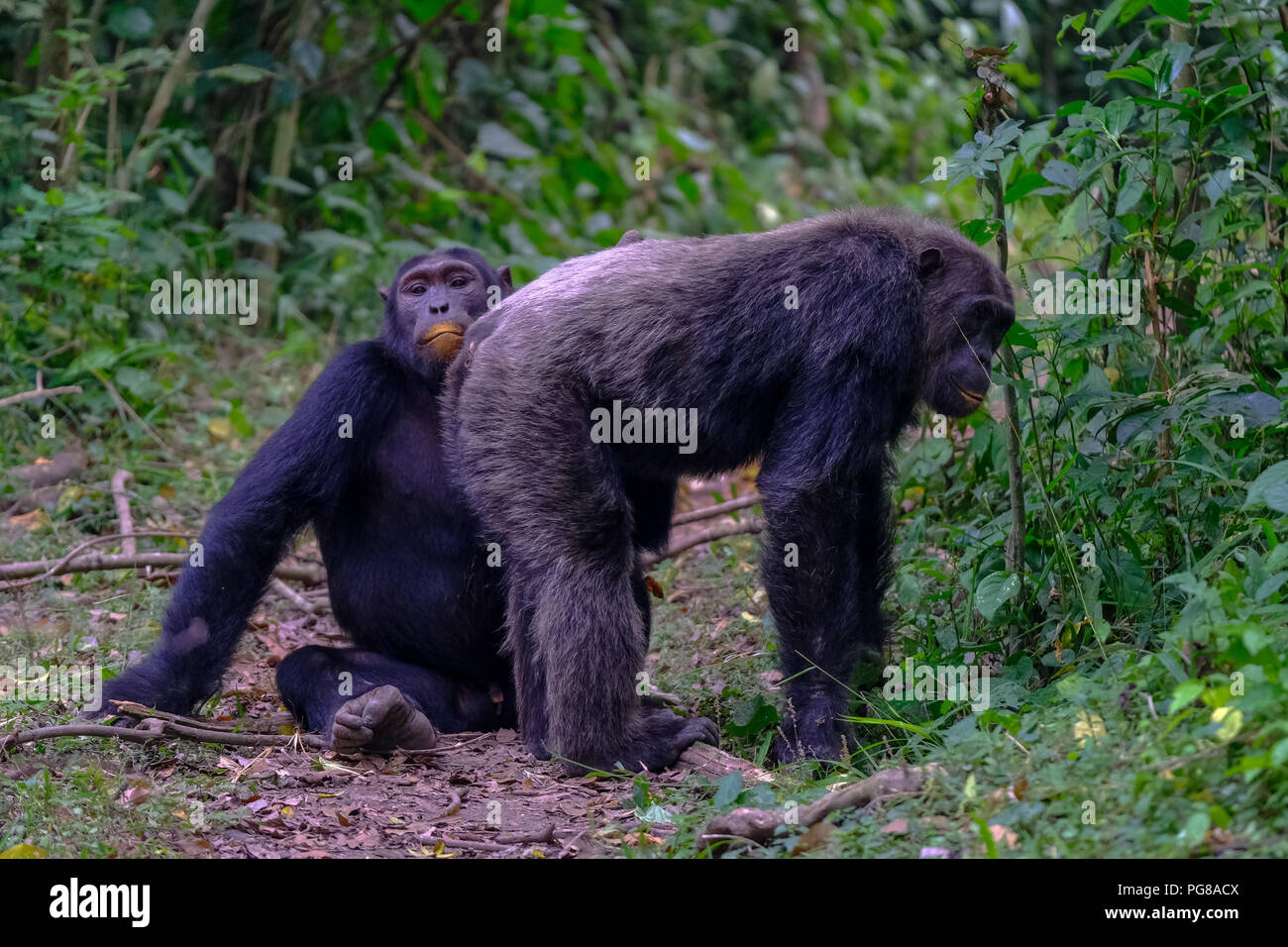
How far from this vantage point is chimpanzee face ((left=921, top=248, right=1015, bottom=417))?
4.96 meters

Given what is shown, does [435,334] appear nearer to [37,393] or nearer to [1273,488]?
[37,393]

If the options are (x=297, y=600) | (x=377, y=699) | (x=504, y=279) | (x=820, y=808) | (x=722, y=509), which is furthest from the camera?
(x=722, y=509)

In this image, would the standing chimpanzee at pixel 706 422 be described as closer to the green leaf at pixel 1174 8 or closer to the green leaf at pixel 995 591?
the green leaf at pixel 995 591

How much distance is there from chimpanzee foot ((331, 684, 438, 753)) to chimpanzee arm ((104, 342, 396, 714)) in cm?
58

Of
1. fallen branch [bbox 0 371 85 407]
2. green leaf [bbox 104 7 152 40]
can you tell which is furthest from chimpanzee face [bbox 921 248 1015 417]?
green leaf [bbox 104 7 152 40]

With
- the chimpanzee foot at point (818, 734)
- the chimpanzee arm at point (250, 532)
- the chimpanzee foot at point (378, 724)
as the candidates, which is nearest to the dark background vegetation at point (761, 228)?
the chimpanzee foot at point (818, 734)

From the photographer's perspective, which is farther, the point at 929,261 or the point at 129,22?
the point at 129,22

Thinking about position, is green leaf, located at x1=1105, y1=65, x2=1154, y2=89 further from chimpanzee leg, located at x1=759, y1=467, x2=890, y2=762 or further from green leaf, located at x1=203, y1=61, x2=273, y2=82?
green leaf, located at x1=203, y1=61, x2=273, y2=82

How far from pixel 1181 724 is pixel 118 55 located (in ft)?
27.8

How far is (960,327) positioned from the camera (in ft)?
16.3

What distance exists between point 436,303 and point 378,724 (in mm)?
1807

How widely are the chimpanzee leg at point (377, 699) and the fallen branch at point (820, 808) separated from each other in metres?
1.55

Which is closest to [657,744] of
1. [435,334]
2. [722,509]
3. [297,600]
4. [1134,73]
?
[435,334]
